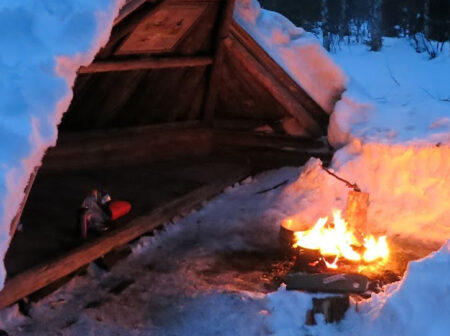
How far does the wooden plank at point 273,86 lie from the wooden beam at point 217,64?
0.11m

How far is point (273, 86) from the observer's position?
7.76 m

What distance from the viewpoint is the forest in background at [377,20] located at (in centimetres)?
1639

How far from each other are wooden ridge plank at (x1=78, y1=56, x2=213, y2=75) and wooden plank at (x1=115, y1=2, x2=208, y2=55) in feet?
0.47

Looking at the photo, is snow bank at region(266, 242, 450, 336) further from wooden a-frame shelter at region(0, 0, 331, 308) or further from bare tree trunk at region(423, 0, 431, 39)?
bare tree trunk at region(423, 0, 431, 39)

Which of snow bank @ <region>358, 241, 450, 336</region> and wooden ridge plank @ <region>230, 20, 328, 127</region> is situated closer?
snow bank @ <region>358, 241, 450, 336</region>

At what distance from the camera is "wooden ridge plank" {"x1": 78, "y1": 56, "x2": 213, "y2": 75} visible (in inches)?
250

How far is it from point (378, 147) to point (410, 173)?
49 centimetres

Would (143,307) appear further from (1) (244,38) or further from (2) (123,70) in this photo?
(1) (244,38)

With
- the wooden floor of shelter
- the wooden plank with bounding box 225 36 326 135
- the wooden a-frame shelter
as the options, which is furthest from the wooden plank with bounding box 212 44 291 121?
the wooden floor of shelter

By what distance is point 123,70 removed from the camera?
7.04 metres

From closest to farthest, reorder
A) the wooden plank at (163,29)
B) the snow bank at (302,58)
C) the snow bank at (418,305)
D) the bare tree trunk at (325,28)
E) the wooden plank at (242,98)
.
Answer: the snow bank at (418,305) → the wooden plank at (163,29) → the snow bank at (302,58) → the wooden plank at (242,98) → the bare tree trunk at (325,28)

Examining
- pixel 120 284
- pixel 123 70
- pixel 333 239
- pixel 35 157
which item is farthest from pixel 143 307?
pixel 123 70

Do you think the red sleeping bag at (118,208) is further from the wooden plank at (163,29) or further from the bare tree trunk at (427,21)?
the bare tree trunk at (427,21)

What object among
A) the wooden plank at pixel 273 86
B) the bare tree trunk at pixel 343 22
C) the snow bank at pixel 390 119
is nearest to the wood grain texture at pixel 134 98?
the wooden plank at pixel 273 86
